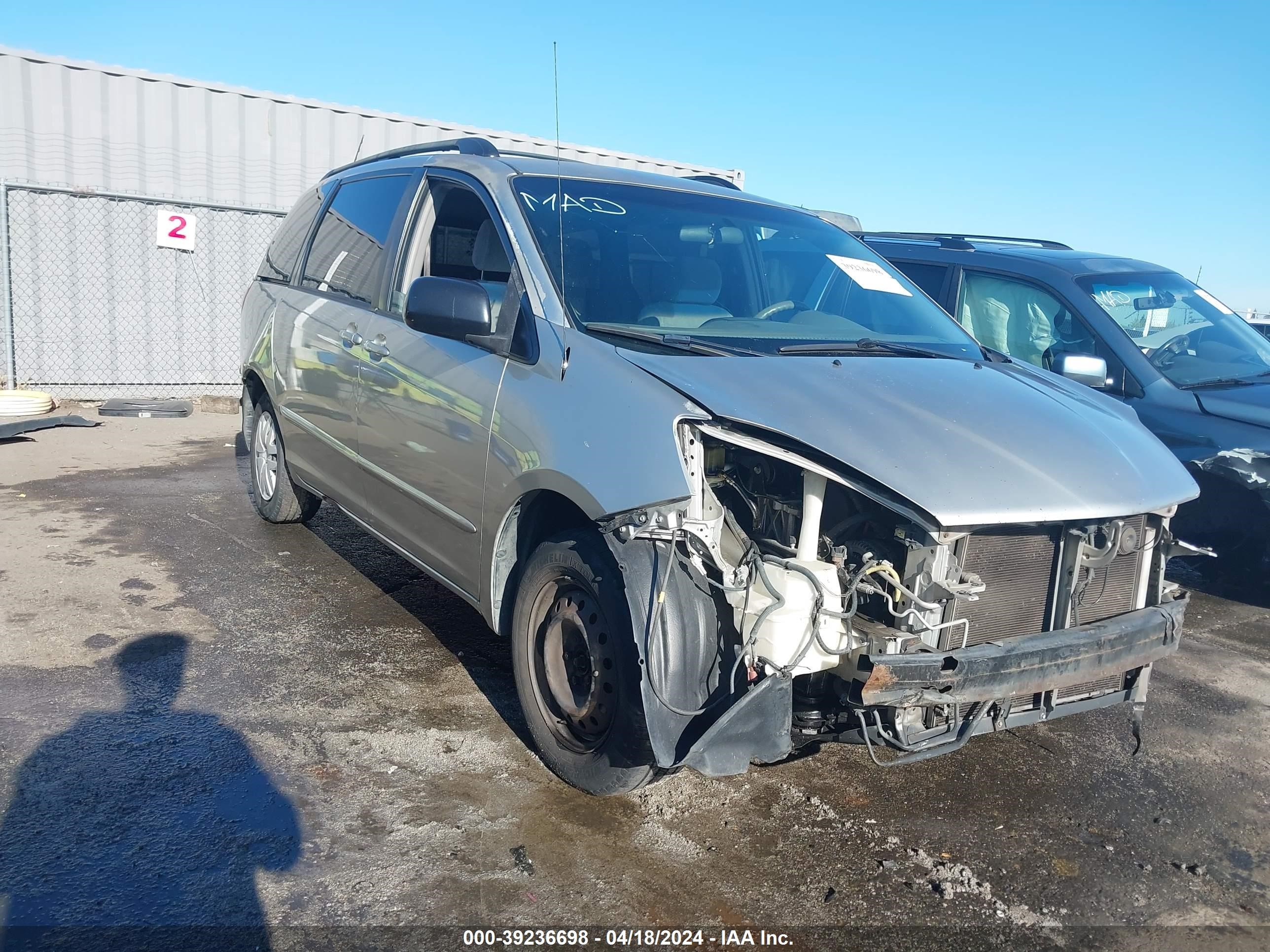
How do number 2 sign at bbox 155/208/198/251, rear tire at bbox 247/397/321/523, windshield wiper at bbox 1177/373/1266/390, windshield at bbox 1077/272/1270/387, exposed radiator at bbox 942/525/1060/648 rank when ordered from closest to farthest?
exposed radiator at bbox 942/525/1060/648 < windshield wiper at bbox 1177/373/1266/390 < windshield at bbox 1077/272/1270/387 < rear tire at bbox 247/397/321/523 < number 2 sign at bbox 155/208/198/251

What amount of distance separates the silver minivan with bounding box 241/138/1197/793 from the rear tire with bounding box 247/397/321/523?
185cm

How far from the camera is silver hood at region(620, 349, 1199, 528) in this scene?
261cm

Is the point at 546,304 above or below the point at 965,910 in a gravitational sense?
above

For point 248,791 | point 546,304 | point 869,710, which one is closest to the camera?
point 869,710

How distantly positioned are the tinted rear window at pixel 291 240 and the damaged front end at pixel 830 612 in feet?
11.5

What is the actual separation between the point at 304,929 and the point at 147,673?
186 centimetres

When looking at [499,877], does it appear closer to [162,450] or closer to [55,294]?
[162,450]

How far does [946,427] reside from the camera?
2.84 meters

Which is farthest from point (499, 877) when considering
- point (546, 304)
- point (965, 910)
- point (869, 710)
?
point (546, 304)

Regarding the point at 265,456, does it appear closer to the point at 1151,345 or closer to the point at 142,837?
the point at 142,837

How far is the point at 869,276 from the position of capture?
4.18 meters

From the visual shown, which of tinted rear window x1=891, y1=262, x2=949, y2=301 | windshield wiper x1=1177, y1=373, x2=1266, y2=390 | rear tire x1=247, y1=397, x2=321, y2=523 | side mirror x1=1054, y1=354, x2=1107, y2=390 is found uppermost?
tinted rear window x1=891, y1=262, x2=949, y2=301

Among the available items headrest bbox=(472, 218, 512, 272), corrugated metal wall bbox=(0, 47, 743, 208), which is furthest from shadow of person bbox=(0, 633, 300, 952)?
corrugated metal wall bbox=(0, 47, 743, 208)

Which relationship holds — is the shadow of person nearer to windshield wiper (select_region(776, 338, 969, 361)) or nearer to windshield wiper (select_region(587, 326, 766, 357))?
windshield wiper (select_region(587, 326, 766, 357))
